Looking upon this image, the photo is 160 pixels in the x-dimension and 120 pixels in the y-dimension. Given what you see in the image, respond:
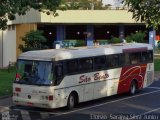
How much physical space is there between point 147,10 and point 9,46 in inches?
1312

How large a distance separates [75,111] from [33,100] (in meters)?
1.77

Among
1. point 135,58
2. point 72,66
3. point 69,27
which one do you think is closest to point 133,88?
point 135,58

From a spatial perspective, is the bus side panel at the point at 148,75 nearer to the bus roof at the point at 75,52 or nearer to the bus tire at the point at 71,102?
the bus roof at the point at 75,52

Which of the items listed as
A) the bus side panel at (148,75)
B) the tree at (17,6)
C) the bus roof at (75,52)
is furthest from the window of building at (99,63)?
the bus side panel at (148,75)

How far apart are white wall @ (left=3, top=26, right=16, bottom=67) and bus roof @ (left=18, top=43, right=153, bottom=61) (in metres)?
16.8

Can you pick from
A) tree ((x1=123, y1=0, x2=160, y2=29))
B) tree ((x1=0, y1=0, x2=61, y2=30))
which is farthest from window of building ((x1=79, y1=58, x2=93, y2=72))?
tree ((x1=123, y1=0, x2=160, y2=29))

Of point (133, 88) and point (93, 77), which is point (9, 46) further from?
point (93, 77)

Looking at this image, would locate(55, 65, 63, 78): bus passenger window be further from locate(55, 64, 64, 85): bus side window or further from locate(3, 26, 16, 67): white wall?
locate(3, 26, 16, 67): white wall

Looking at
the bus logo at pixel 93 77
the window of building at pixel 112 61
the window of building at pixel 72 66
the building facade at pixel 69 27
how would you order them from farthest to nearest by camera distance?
the building facade at pixel 69 27 → the window of building at pixel 112 61 → the bus logo at pixel 93 77 → the window of building at pixel 72 66

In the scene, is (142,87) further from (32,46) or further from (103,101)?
(32,46)

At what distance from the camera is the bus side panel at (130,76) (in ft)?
78.1

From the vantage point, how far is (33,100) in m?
19.0

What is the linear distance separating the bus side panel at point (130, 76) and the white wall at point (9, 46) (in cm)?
1700

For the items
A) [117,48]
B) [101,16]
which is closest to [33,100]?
[117,48]
